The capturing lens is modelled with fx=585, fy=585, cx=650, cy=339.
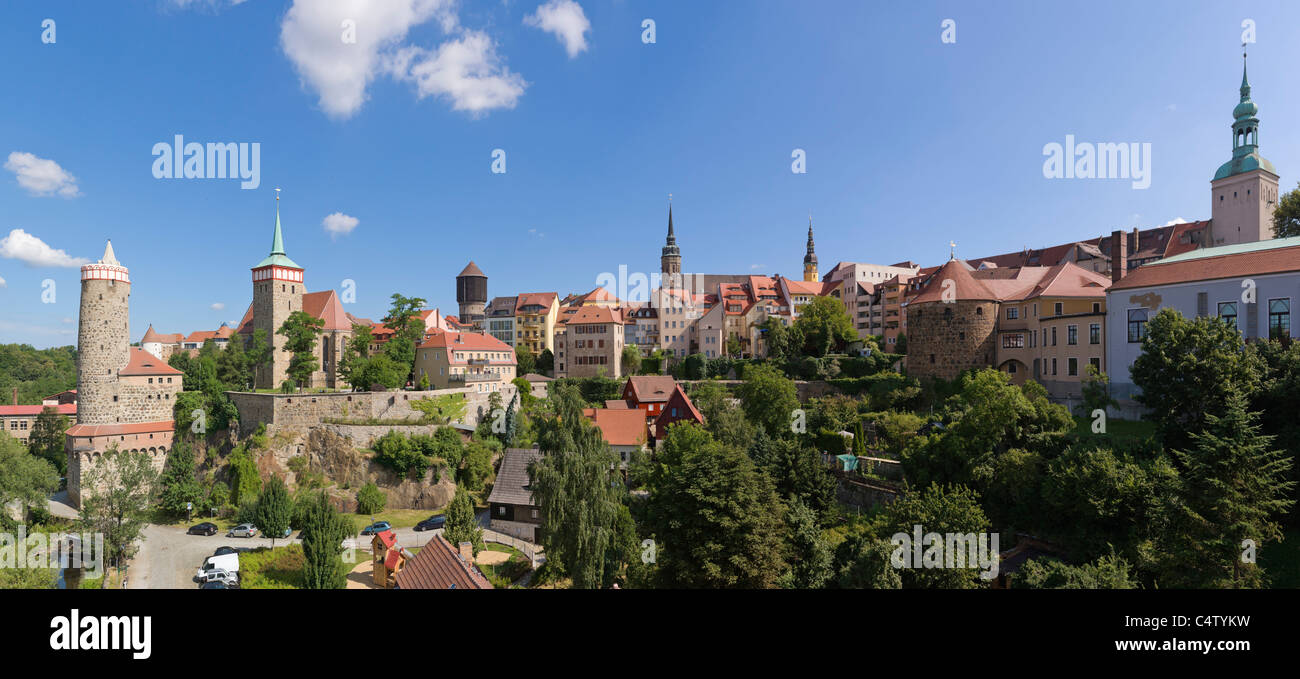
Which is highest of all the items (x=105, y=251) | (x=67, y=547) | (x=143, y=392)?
(x=105, y=251)

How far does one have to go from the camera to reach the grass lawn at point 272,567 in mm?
26516

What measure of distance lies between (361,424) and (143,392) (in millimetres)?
17451

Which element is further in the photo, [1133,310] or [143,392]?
[143,392]

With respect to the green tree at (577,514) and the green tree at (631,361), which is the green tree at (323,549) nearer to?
the green tree at (577,514)

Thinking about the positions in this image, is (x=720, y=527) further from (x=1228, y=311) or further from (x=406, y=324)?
(x=406, y=324)

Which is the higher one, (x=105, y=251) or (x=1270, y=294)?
(x=105, y=251)

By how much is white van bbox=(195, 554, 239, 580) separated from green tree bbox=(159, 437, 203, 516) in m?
13.7

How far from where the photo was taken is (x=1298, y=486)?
62.0 ft

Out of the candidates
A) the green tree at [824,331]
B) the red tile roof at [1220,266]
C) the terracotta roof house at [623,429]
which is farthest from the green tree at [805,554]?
the green tree at [824,331]

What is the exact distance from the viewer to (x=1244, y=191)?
51.5 meters

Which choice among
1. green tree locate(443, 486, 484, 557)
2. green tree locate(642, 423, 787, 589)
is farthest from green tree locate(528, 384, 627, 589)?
green tree locate(443, 486, 484, 557)

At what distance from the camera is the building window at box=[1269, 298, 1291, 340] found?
82.9ft

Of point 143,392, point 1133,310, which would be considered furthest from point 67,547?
point 1133,310
